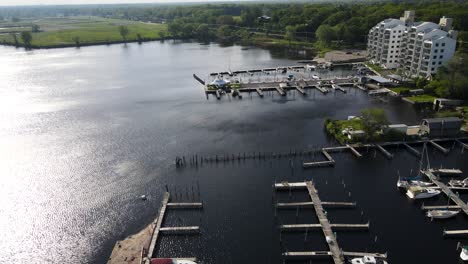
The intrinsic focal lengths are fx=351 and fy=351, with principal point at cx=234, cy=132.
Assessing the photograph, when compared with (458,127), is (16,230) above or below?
below

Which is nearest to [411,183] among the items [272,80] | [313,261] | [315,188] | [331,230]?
[315,188]

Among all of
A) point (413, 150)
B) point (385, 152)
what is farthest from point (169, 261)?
point (413, 150)

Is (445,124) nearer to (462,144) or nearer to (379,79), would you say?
(462,144)

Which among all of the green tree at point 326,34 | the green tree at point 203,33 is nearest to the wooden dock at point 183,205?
the green tree at point 326,34

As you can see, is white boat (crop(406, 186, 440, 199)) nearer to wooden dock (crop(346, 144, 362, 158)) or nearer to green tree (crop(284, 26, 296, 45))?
wooden dock (crop(346, 144, 362, 158))

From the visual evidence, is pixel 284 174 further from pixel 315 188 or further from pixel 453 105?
pixel 453 105
